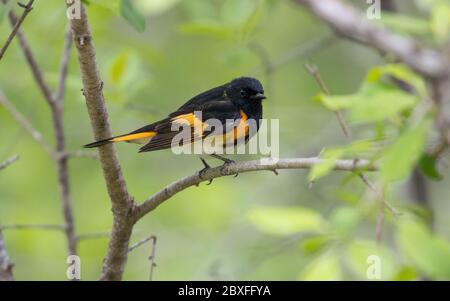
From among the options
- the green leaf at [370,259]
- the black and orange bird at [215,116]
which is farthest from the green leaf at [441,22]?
the black and orange bird at [215,116]

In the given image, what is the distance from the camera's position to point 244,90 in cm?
352

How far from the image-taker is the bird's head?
11.5ft

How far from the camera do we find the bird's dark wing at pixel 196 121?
3.06m

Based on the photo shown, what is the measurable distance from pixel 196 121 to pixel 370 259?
1.61m

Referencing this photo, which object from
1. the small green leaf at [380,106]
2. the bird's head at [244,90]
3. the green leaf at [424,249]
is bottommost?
the green leaf at [424,249]

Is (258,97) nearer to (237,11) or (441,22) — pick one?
(237,11)

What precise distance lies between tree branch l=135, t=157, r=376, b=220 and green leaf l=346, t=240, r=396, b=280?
0.22 metres

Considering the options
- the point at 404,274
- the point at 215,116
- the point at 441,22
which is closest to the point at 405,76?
the point at 441,22

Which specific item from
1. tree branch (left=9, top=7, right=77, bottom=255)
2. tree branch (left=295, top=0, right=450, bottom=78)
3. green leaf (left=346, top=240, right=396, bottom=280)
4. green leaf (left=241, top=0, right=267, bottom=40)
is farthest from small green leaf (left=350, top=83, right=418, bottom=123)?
tree branch (left=9, top=7, right=77, bottom=255)

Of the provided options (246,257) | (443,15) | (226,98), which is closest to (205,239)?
(226,98)

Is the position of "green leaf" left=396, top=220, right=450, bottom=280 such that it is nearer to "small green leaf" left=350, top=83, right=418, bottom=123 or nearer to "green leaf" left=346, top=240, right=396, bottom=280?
"small green leaf" left=350, top=83, right=418, bottom=123

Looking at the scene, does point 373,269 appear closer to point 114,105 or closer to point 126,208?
point 126,208

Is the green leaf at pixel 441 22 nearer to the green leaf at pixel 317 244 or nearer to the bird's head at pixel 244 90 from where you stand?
the green leaf at pixel 317 244

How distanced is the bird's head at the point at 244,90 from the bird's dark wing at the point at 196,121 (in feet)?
0.27
